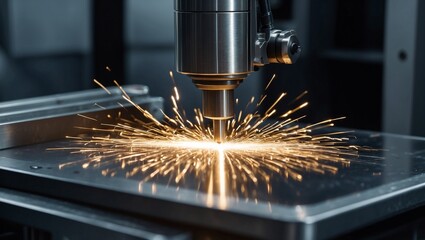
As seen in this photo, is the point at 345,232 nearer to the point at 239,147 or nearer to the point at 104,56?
the point at 239,147

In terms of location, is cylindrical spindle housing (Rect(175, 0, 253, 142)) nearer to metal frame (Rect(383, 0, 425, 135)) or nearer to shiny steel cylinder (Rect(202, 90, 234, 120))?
shiny steel cylinder (Rect(202, 90, 234, 120))

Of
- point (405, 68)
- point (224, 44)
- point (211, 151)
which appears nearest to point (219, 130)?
point (211, 151)

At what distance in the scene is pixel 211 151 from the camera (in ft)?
4.03

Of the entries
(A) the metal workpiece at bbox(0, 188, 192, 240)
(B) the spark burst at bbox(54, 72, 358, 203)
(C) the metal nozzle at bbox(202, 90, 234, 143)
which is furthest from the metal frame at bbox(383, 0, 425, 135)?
(A) the metal workpiece at bbox(0, 188, 192, 240)

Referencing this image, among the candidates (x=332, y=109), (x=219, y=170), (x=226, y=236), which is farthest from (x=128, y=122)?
(x=332, y=109)

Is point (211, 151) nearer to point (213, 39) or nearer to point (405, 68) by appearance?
point (213, 39)

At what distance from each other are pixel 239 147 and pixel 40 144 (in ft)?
1.04

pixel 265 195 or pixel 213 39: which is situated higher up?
pixel 213 39

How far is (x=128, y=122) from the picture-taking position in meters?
1.45

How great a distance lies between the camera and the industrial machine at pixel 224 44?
44.8 inches

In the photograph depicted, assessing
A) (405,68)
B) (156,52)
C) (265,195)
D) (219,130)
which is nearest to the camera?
(265,195)

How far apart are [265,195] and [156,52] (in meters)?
1.97

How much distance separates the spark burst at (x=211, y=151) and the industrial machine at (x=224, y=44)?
82 mm

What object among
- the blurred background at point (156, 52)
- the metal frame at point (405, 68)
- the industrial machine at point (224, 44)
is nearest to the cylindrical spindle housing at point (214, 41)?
the industrial machine at point (224, 44)
